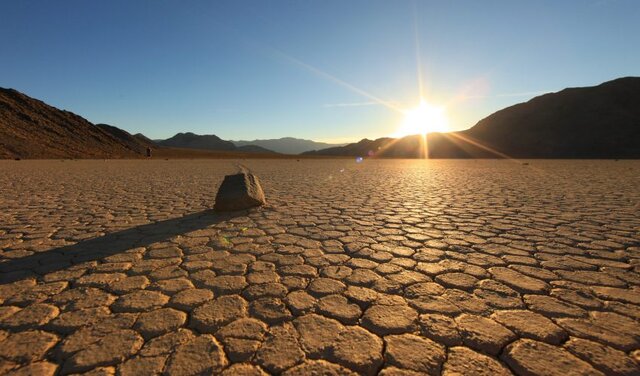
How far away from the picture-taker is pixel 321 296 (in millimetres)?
2158

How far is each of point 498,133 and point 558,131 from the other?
320 inches

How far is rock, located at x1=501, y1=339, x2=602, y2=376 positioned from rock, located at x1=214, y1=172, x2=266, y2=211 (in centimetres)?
421

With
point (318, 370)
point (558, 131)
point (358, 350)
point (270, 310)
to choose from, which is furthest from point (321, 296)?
point (558, 131)

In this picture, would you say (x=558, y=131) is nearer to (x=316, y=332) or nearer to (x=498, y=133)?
(x=498, y=133)

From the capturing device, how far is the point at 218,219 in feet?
15.1

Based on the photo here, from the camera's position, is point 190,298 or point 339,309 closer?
point 339,309

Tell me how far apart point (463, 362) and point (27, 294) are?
2.79 metres

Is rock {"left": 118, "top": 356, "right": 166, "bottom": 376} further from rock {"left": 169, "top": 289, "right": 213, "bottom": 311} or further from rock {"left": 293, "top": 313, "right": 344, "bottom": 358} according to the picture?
rock {"left": 293, "top": 313, "right": 344, "bottom": 358}

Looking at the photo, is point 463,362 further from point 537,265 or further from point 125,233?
point 125,233

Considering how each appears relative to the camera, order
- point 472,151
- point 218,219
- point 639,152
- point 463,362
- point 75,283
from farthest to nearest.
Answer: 1. point 472,151
2. point 639,152
3. point 218,219
4. point 75,283
5. point 463,362

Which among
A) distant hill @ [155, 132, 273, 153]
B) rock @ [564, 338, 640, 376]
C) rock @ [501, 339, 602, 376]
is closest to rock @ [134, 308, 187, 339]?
rock @ [501, 339, 602, 376]

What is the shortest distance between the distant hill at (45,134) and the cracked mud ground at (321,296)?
32822mm

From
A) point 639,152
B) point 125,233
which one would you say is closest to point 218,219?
point 125,233

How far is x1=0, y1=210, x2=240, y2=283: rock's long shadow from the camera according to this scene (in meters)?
2.61
